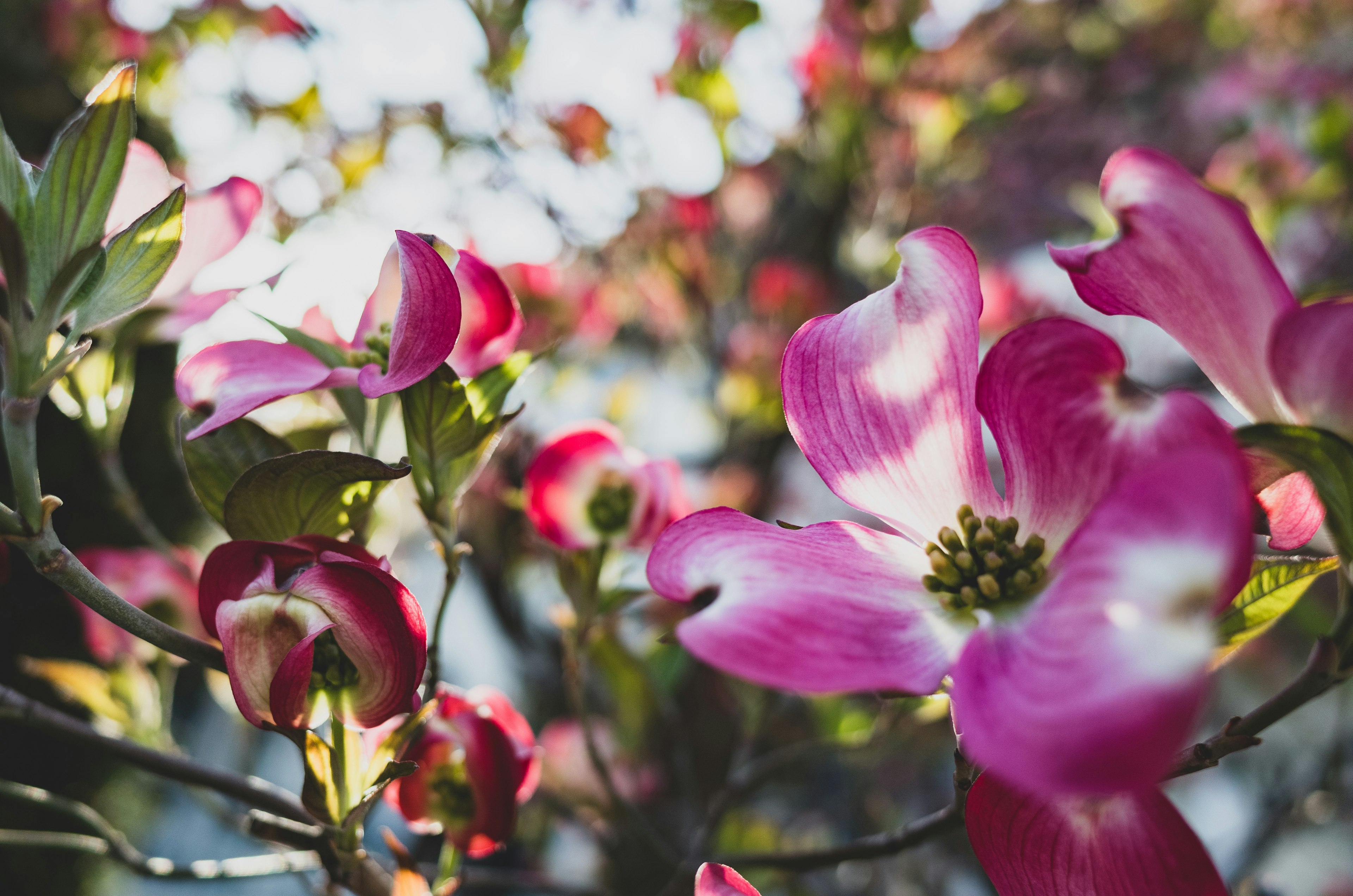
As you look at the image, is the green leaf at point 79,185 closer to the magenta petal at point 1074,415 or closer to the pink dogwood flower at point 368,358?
the pink dogwood flower at point 368,358

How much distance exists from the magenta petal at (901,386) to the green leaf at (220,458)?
22cm

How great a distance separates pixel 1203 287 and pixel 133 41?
1602 millimetres

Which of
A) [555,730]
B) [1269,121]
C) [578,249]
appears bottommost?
[555,730]

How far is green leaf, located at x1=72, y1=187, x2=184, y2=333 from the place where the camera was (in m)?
0.28

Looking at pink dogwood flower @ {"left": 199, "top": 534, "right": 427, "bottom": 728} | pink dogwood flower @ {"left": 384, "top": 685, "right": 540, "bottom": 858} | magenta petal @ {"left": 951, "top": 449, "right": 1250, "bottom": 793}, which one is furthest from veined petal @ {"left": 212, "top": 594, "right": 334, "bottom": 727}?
magenta petal @ {"left": 951, "top": 449, "right": 1250, "bottom": 793}

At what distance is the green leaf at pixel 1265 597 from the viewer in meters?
0.26

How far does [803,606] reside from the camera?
23 cm

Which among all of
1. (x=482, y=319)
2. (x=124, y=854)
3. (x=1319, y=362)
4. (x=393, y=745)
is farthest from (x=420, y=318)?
(x=124, y=854)

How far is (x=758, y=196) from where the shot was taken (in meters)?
1.88

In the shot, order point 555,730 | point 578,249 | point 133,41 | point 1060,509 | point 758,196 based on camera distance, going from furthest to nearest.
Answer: point 758,196 → point 578,249 → point 133,41 → point 555,730 → point 1060,509

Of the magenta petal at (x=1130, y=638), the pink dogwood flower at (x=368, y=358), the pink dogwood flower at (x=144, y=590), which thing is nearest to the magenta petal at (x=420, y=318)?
the pink dogwood flower at (x=368, y=358)

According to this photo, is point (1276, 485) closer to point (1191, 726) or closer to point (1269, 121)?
point (1191, 726)

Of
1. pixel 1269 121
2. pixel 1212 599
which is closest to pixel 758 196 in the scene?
pixel 1269 121

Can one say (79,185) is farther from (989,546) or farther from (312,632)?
(989,546)
